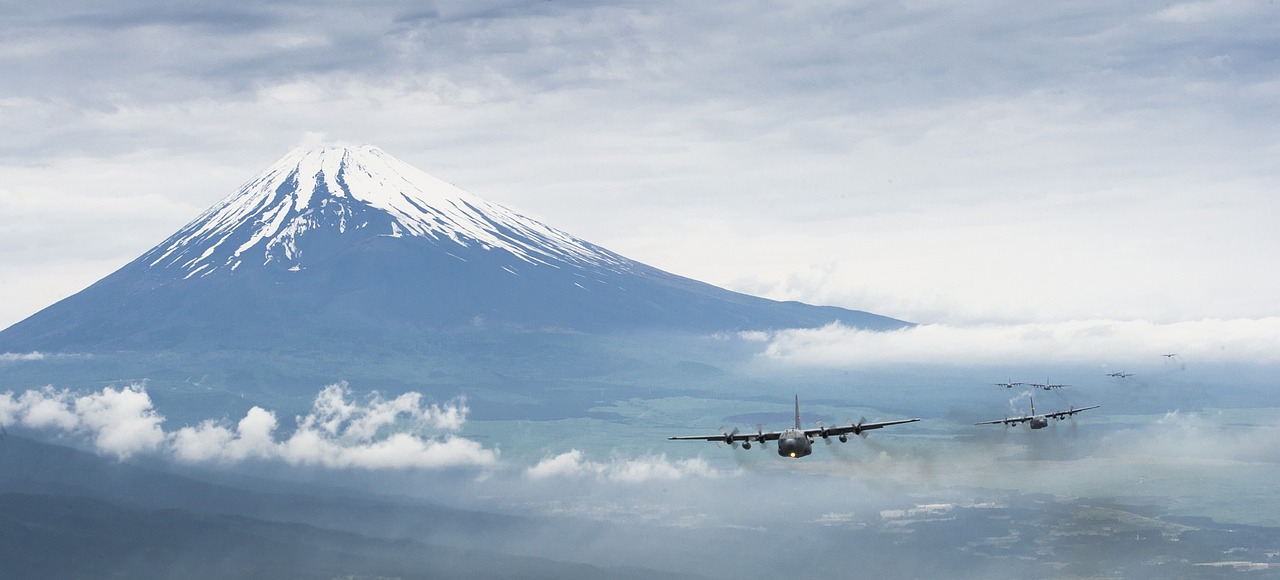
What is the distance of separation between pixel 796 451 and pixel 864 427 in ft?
32.5

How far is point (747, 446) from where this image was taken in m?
165

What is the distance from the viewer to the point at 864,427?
547ft

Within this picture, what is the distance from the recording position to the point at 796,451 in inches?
6427

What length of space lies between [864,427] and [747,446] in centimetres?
1509

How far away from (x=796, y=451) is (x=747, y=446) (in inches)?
243
